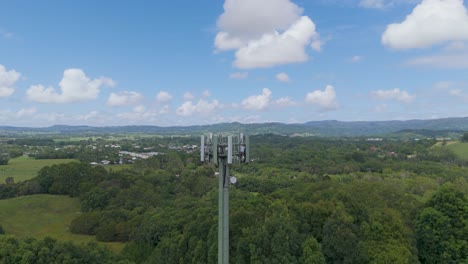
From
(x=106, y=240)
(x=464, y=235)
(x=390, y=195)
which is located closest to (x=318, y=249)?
(x=464, y=235)

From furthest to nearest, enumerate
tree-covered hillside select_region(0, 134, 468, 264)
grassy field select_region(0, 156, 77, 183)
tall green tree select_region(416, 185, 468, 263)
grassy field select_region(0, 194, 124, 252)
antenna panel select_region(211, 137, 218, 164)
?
grassy field select_region(0, 156, 77, 183) → grassy field select_region(0, 194, 124, 252) → tall green tree select_region(416, 185, 468, 263) → tree-covered hillside select_region(0, 134, 468, 264) → antenna panel select_region(211, 137, 218, 164)

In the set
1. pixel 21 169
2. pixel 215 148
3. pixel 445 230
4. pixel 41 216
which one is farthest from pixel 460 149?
pixel 21 169

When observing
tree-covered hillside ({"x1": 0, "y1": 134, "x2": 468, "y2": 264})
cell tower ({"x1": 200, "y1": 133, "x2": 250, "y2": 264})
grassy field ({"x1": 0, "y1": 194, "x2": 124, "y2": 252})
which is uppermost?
cell tower ({"x1": 200, "y1": 133, "x2": 250, "y2": 264})

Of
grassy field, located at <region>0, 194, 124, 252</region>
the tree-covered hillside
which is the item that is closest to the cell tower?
the tree-covered hillside

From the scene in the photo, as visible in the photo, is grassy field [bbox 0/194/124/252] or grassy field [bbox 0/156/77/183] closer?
grassy field [bbox 0/194/124/252]

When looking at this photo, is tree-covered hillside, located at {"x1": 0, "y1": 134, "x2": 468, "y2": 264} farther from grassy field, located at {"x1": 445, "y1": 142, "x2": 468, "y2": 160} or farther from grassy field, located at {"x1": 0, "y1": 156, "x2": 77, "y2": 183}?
grassy field, located at {"x1": 445, "y1": 142, "x2": 468, "y2": 160}

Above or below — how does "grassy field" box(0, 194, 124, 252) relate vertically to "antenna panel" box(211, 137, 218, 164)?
below

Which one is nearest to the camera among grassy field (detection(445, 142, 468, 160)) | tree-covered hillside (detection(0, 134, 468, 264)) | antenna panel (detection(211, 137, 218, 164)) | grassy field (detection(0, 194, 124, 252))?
antenna panel (detection(211, 137, 218, 164))

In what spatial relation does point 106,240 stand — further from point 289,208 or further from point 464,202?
point 464,202
